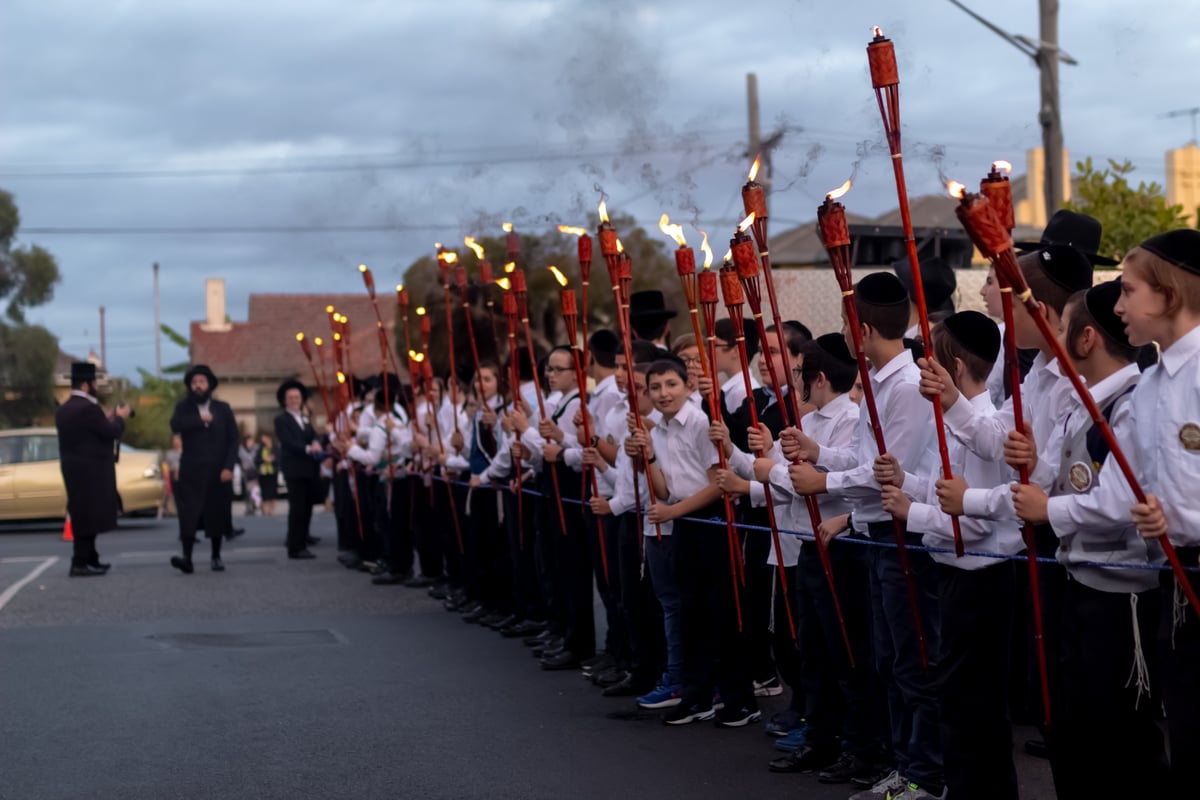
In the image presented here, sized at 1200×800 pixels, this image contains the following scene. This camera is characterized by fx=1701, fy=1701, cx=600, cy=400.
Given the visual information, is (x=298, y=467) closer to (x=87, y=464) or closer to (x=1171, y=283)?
(x=87, y=464)

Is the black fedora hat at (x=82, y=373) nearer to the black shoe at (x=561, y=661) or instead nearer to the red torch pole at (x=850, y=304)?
the black shoe at (x=561, y=661)

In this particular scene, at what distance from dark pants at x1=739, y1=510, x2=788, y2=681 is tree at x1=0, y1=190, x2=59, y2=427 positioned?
1776 inches

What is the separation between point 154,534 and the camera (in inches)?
987

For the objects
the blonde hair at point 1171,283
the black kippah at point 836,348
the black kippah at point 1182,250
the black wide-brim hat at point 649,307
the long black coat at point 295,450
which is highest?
the black wide-brim hat at point 649,307

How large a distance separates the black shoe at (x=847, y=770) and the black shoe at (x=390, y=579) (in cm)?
938

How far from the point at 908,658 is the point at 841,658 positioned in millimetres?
856

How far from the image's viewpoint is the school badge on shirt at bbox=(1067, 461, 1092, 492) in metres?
5.04

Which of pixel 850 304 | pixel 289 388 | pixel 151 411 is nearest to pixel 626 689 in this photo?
pixel 850 304

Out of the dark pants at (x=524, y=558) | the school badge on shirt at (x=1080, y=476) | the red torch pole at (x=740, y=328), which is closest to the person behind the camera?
the school badge on shirt at (x=1080, y=476)

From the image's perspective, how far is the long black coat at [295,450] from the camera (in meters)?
19.1

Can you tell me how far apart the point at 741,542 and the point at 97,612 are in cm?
725

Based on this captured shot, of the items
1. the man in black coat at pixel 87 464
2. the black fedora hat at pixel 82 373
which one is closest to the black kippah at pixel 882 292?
the man in black coat at pixel 87 464

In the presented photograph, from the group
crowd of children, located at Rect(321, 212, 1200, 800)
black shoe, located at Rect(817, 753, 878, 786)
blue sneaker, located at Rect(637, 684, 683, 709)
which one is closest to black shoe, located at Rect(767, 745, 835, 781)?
crowd of children, located at Rect(321, 212, 1200, 800)

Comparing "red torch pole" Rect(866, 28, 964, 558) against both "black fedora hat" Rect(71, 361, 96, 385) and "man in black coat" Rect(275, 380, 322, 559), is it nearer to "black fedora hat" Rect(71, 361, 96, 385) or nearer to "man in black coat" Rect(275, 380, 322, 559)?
"black fedora hat" Rect(71, 361, 96, 385)
